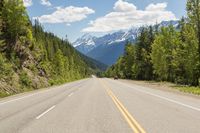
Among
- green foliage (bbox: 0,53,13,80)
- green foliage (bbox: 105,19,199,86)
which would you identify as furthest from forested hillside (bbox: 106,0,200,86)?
green foliage (bbox: 0,53,13,80)

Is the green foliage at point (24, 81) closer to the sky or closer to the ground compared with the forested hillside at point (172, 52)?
closer to the ground

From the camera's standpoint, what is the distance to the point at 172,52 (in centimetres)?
6091

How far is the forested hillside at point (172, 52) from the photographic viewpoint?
46.0m

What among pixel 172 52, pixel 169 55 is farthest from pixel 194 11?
pixel 169 55

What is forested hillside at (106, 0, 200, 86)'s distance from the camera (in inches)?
1811

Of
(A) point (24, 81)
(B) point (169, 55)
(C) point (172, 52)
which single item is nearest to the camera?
(A) point (24, 81)

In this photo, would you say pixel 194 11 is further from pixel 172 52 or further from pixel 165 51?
pixel 165 51

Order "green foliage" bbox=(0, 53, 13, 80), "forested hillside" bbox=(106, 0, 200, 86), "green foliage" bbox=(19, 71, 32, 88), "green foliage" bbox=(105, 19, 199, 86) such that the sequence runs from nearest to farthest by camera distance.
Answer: "green foliage" bbox=(0, 53, 13, 80) → "green foliage" bbox=(19, 71, 32, 88) → "forested hillside" bbox=(106, 0, 200, 86) → "green foliage" bbox=(105, 19, 199, 86)

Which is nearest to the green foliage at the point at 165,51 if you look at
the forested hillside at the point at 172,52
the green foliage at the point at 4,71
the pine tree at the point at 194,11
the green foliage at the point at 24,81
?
the forested hillside at the point at 172,52

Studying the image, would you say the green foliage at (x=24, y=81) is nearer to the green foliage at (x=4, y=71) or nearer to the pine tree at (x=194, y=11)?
the green foliage at (x=4, y=71)

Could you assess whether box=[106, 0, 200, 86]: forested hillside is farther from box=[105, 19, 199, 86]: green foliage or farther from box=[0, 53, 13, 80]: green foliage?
box=[0, 53, 13, 80]: green foliage

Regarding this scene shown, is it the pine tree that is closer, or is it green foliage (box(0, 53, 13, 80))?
green foliage (box(0, 53, 13, 80))

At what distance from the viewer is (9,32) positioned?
164ft

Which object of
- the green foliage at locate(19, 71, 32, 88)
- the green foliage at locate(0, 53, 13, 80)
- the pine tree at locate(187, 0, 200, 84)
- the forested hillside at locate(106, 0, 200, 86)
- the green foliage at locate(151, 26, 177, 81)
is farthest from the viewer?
the green foliage at locate(151, 26, 177, 81)
